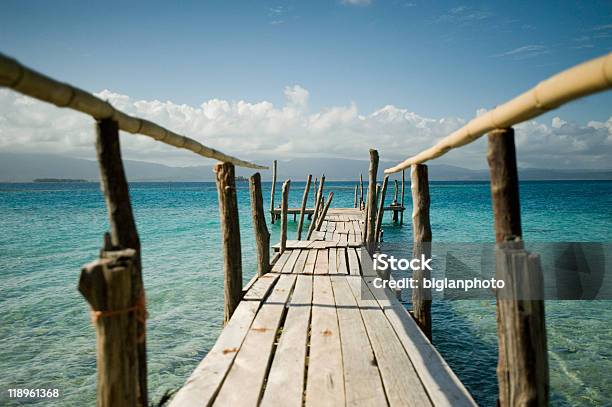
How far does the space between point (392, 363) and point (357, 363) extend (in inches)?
10.9

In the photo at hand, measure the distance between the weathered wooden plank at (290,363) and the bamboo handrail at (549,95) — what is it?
2.06m

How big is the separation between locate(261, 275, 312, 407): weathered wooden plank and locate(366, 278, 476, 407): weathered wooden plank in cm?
88

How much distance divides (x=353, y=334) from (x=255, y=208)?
2.80 m

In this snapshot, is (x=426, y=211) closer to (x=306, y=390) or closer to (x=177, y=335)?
(x=306, y=390)

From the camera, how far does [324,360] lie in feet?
9.78

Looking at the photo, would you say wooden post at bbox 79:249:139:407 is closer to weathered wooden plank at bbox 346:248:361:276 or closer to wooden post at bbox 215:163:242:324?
wooden post at bbox 215:163:242:324

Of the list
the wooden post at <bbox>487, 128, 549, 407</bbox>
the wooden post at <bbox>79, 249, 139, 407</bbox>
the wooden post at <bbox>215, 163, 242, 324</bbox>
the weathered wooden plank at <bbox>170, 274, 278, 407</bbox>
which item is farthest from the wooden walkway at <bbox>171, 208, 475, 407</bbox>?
the wooden post at <bbox>79, 249, 139, 407</bbox>

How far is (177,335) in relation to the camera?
6.48m

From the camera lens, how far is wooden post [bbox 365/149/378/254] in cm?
819

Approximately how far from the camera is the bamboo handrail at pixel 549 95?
1.20 m

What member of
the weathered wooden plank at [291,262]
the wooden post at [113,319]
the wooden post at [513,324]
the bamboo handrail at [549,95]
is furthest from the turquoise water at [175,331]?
the bamboo handrail at [549,95]

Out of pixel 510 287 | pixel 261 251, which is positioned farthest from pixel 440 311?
pixel 510 287

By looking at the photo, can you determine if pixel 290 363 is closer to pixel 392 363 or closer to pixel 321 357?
pixel 321 357

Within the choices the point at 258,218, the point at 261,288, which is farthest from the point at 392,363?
the point at 258,218
